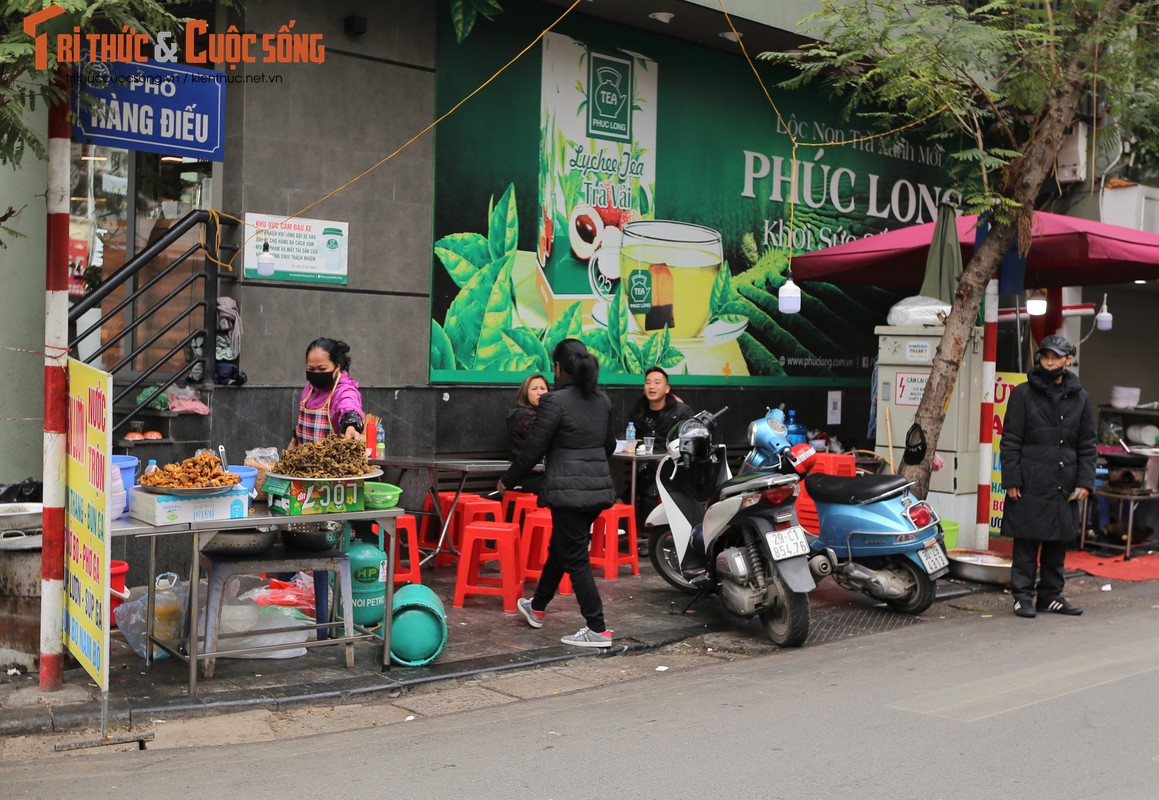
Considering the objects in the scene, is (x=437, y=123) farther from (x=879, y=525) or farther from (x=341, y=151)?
(x=879, y=525)

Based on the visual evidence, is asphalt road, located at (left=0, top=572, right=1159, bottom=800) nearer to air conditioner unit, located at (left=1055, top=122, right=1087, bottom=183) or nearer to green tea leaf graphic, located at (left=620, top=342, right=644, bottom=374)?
green tea leaf graphic, located at (left=620, top=342, right=644, bottom=374)

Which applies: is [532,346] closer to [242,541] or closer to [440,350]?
[440,350]

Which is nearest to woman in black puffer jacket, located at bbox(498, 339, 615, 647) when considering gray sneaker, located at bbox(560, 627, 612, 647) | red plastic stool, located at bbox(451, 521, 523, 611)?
gray sneaker, located at bbox(560, 627, 612, 647)

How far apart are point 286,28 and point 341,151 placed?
3.62ft

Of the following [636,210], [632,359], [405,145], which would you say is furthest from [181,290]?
[636,210]

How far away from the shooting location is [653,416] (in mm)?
11531

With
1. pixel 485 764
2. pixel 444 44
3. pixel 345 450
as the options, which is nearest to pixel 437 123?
pixel 444 44

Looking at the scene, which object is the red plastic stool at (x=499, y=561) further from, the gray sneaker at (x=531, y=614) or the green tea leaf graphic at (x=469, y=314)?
the green tea leaf graphic at (x=469, y=314)

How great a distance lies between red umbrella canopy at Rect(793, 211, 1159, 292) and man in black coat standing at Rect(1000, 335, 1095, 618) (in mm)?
2763

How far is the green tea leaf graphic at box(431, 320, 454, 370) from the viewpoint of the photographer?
11.0 meters

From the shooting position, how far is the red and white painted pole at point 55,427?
6.23m

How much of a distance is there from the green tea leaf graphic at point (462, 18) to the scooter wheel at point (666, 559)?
16.4 feet

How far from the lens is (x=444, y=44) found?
35.8ft

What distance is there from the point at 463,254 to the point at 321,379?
3625 mm
